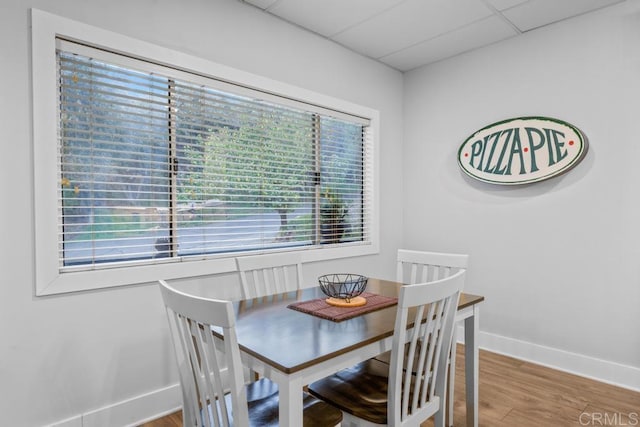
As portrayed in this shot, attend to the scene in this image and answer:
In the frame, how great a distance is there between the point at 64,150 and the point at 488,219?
119 inches

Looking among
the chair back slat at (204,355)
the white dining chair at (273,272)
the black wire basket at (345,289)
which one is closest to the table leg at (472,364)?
the black wire basket at (345,289)

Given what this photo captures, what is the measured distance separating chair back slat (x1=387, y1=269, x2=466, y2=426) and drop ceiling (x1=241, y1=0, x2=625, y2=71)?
1.99 meters

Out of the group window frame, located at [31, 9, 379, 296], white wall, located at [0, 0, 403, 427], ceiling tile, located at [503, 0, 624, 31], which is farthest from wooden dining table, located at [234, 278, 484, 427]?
ceiling tile, located at [503, 0, 624, 31]

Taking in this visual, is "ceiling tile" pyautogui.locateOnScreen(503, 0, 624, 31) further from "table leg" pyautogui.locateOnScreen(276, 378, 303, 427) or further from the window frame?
"table leg" pyautogui.locateOnScreen(276, 378, 303, 427)

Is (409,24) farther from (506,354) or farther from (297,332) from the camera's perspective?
(506,354)

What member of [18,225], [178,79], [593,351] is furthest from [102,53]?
[593,351]

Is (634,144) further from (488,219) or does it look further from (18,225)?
(18,225)

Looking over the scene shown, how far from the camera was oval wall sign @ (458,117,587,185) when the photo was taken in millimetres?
2682

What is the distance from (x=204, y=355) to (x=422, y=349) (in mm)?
800

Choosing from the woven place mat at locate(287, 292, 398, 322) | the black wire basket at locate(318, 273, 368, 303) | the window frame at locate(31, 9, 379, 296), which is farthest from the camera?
the black wire basket at locate(318, 273, 368, 303)

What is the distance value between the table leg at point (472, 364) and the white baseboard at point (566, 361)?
126cm

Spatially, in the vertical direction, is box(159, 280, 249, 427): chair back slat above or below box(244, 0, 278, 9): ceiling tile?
below

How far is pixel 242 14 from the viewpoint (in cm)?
249

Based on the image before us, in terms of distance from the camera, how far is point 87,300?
1902 mm
